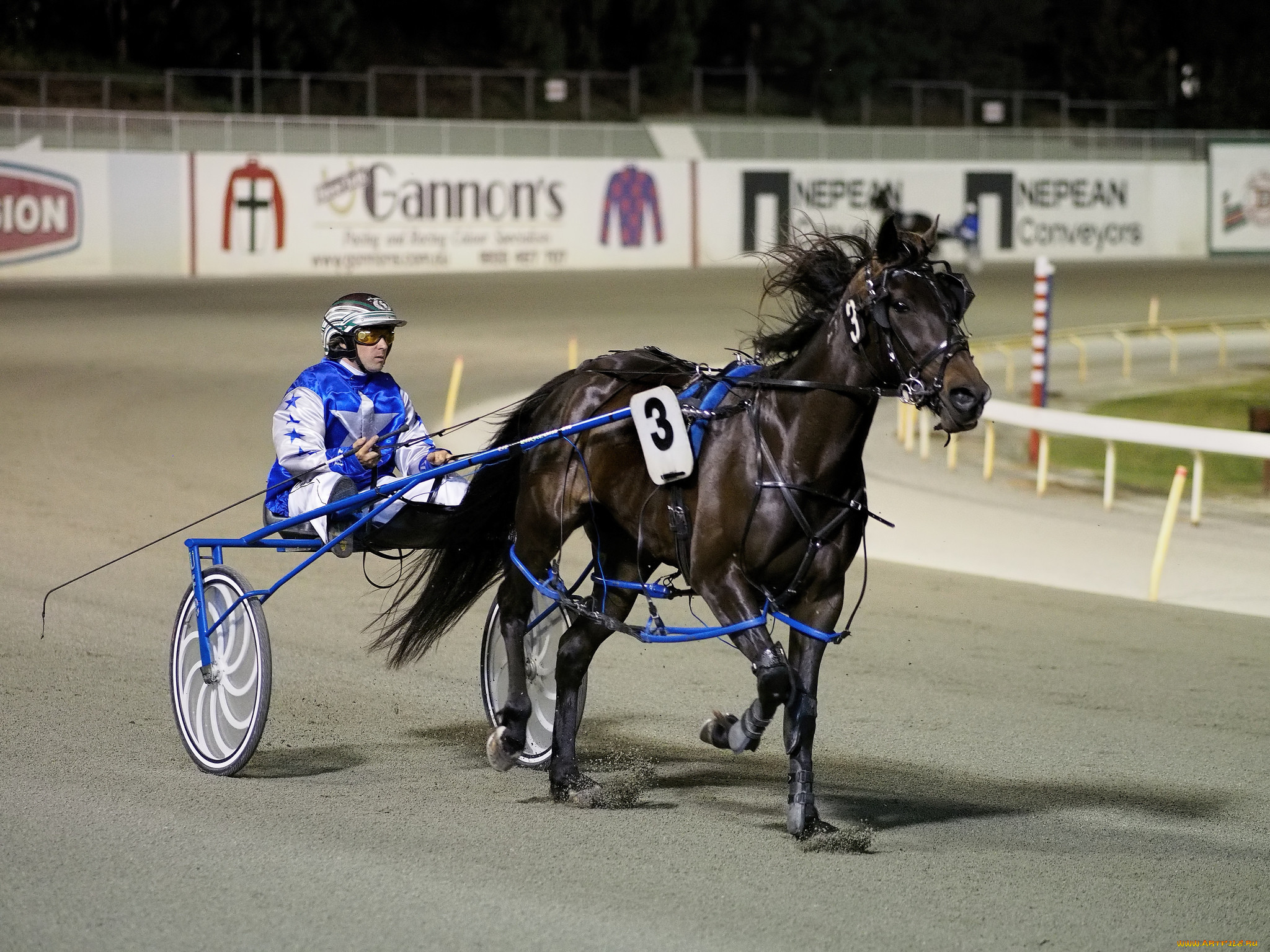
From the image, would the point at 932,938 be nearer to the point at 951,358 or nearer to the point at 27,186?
the point at 951,358

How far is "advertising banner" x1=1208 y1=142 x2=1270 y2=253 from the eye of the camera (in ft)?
126

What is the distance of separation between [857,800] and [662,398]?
1417mm

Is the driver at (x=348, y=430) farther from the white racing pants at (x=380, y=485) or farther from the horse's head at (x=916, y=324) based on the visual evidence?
the horse's head at (x=916, y=324)

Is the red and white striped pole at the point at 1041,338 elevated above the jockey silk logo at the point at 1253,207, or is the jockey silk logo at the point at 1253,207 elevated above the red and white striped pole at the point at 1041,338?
the jockey silk logo at the point at 1253,207

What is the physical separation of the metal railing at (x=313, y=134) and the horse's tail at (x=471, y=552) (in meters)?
23.9

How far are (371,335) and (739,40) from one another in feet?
136

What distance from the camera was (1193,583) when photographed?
900 cm

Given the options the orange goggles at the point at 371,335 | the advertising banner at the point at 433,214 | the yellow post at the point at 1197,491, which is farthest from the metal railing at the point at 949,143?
the orange goggles at the point at 371,335

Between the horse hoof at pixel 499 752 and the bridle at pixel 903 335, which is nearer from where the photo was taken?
the bridle at pixel 903 335

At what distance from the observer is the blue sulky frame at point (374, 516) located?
5.12 meters

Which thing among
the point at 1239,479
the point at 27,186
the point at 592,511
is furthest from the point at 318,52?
the point at 592,511

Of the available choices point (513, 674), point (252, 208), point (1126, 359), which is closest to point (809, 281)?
point (513, 674)

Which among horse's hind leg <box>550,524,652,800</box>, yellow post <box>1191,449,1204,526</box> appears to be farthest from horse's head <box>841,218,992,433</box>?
yellow post <box>1191,449,1204,526</box>

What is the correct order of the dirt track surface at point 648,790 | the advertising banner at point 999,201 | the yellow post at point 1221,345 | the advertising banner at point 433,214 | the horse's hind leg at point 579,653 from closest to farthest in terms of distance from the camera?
the dirt track surface at point 648,790 < the horse's hind leg at point 579,653 < the yellow post at point 1221,345 < the advertising banner at point 433,214 < the advertising banner at point 999,201
